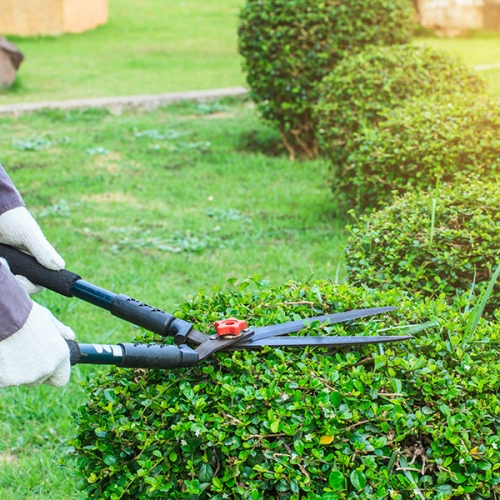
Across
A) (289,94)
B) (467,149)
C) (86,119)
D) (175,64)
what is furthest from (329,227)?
(175,64)

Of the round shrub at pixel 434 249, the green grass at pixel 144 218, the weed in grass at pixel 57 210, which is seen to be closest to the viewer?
the round shrub at pixel 434 249

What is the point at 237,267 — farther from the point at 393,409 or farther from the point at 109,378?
the point at 393,409

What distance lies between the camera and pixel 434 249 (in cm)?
293

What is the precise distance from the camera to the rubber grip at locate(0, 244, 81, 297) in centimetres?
200

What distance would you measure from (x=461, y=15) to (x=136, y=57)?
7.58 m

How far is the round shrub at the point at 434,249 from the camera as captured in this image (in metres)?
2.86

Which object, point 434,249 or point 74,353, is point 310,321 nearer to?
point 74,353

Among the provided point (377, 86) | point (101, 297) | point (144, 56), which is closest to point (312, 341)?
point (101, 297)

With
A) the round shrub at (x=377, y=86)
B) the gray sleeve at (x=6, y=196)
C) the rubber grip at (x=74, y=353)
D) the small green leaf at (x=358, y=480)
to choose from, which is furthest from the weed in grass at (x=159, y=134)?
Result: the small green leaf at (x=358, y=480)

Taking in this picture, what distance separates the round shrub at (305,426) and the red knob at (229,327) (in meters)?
→ 0.06

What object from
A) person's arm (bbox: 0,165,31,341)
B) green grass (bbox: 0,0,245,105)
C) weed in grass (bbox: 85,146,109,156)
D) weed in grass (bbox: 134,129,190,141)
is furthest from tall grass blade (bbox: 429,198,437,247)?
green grass (bbox: 0,0,245,105)

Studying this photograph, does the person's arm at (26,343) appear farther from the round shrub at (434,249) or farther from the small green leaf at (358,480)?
the round shrub at (434,249)

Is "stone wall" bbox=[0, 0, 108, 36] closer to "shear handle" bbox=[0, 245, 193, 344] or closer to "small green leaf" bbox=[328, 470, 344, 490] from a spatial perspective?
"shear handle" bbox=[0, 245, 193, 344]

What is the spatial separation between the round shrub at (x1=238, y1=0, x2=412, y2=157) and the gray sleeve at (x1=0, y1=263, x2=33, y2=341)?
574cm
